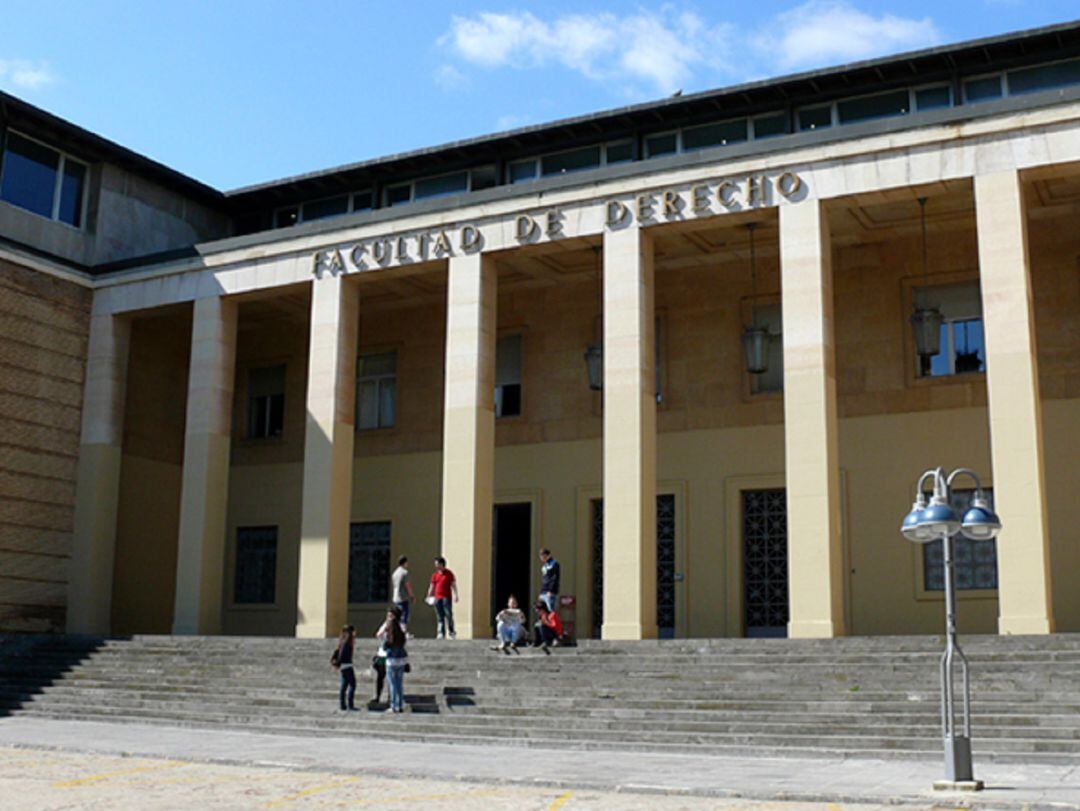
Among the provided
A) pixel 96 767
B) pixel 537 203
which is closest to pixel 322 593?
pixel 537 203

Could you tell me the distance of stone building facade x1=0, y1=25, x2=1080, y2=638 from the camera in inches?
764

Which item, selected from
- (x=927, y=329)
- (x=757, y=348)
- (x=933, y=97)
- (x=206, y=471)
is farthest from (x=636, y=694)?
(x=933, y=97)

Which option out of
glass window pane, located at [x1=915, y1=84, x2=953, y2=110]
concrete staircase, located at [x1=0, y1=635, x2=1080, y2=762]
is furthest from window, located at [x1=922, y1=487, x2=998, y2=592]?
glass window pane, located at [x1=915, y1=84, x2=953, y2=110]

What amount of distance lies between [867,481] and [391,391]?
1104cm

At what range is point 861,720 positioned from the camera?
14562mm

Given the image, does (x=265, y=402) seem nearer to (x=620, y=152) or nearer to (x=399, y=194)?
(x=399, y=194)

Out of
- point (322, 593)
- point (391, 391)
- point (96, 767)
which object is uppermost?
point (391, 391)

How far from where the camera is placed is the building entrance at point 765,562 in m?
23.2

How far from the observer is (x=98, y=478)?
84.5ft

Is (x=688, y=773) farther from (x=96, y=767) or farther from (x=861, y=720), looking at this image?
(x=96, y=767)

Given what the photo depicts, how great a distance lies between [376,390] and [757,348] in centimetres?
1034

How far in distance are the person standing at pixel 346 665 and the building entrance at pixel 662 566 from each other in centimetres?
719

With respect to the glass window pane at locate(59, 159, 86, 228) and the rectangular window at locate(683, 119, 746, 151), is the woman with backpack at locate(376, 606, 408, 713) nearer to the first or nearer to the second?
the rectangular window at locate(683, 119, 746, 151)

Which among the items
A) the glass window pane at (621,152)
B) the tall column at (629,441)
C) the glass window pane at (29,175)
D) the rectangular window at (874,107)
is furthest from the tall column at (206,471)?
the rectangular window at (874,107)
